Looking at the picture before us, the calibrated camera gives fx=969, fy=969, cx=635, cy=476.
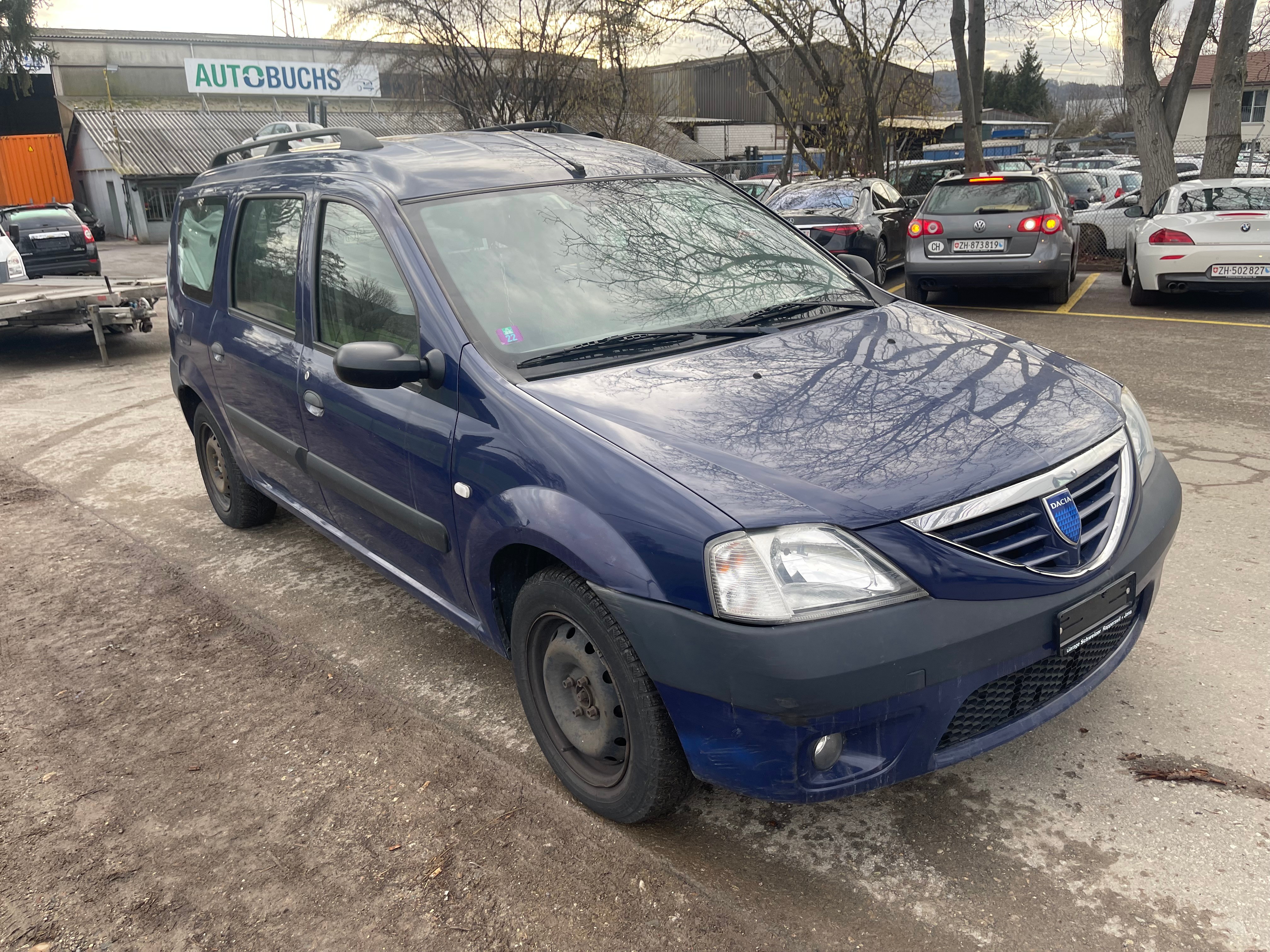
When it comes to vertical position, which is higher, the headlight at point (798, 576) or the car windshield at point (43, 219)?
the car windshield at point (43, 219)

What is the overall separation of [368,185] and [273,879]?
7.19ft

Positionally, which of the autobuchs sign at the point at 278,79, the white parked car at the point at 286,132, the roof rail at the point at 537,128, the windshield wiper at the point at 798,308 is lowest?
the windshield wiper at the point at 798,308

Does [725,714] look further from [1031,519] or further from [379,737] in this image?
[379,737]

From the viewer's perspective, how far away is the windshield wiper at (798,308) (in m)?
→ 3.21

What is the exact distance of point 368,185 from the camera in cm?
331

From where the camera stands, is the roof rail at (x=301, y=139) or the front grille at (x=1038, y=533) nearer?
the front grille at (x=1038, y=533)

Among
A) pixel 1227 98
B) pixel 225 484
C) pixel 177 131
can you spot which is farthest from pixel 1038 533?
pixel 177 131

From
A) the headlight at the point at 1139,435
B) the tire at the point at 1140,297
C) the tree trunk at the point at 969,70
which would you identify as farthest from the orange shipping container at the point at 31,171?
the headlight at the point at 1139,435

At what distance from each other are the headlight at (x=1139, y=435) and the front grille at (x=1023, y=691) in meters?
0.46

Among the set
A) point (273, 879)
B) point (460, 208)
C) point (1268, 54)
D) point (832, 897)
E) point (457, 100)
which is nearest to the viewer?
point (832, 897)

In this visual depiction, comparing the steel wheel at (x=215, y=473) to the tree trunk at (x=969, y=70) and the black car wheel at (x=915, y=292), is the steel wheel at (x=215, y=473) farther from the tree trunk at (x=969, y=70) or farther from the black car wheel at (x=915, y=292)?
the tree trunk at (x=969, y=70)

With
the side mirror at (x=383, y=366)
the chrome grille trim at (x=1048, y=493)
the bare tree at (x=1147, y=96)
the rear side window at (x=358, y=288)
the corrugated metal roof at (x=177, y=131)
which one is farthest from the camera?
the corrugated metal roof at (x=177, y=131)

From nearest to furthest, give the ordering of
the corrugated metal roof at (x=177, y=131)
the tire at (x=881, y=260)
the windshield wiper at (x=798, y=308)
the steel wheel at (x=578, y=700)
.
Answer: the steel wheel at (x=578, y=700), the windshield wiper at (x=798, y=308), the tire at (x=881, y=260), the corrugated metal roof at (x=177, y=131)

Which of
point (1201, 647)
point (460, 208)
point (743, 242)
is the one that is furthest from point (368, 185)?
point (1201, 647)
